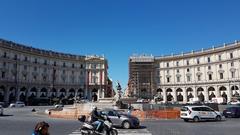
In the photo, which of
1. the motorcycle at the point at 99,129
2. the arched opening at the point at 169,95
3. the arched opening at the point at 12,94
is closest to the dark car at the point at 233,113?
the motorcycle at the point at 99,129

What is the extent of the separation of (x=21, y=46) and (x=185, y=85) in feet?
200

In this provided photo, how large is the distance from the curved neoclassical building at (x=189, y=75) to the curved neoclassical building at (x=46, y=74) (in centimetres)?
2007

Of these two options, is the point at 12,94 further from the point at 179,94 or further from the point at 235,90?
the point at 235,90

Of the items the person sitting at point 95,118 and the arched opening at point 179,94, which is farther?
the arched opening at point 179,94

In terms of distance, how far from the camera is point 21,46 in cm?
9444

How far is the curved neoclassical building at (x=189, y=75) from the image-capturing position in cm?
8925

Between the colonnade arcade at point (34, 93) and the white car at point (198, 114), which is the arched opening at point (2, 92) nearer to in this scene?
the colonnade arcade at point (34, 93)

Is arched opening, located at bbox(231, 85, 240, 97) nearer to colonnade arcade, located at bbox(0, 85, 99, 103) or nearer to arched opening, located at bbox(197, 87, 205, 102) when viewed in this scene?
arched opening, located at bbox(197, 87, 205, 102)

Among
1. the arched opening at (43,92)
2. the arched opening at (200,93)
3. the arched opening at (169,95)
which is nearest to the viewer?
the arched opening at (200,93)

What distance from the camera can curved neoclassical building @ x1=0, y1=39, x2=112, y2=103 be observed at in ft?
289

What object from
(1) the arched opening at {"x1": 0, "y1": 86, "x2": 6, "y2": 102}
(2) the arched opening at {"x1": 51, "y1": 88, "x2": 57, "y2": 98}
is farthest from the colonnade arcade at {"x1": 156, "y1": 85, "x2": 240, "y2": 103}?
(1) the arched opening at {"x1": 0, "y1": 86, "x2": 6, "y2": 102}

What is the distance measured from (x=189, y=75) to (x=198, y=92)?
7.45 meters

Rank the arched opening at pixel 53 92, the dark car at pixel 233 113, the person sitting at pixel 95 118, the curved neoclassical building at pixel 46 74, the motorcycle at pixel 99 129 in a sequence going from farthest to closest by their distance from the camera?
the arched opening at pixel 53 92 < the curved neoclassical building at pixel 46 74 < the dark car at pixel 233 113 < the person sitting at pixel 95 118 < the motorcycle at pixel 99 129

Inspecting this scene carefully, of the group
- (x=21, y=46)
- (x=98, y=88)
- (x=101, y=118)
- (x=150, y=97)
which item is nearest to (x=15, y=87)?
(x=21, y=46)
